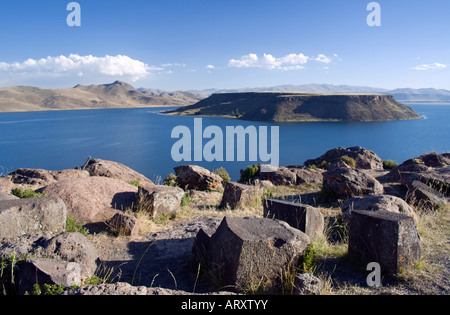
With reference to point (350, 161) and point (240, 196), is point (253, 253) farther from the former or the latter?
point (350, 161)

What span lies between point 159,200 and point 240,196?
8.89ft

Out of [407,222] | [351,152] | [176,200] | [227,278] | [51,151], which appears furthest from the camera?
[51,151]

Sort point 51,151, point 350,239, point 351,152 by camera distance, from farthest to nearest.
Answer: point 51,151 → point 351,152 → point 350,239

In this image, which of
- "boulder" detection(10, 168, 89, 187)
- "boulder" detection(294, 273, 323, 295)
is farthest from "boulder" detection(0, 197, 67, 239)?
"boulder" detection(10, 168, 89, 187)

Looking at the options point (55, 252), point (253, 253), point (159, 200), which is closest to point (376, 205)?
point (253, 253)

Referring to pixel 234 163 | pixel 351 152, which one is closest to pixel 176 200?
pixel 351 152

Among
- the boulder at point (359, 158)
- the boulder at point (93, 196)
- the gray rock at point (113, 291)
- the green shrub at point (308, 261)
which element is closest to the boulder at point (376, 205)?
the green shrub at point (308, 261)

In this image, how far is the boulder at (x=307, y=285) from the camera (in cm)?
408

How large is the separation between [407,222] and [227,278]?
115 inches

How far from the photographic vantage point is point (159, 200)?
8.30m

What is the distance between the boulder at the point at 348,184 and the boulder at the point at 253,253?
6543 millimetres

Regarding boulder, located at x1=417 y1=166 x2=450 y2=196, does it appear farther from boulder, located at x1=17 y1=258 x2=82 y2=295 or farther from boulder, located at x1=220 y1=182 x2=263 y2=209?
boulder, located at x1=17 y1=258 x2=82 y2=295
